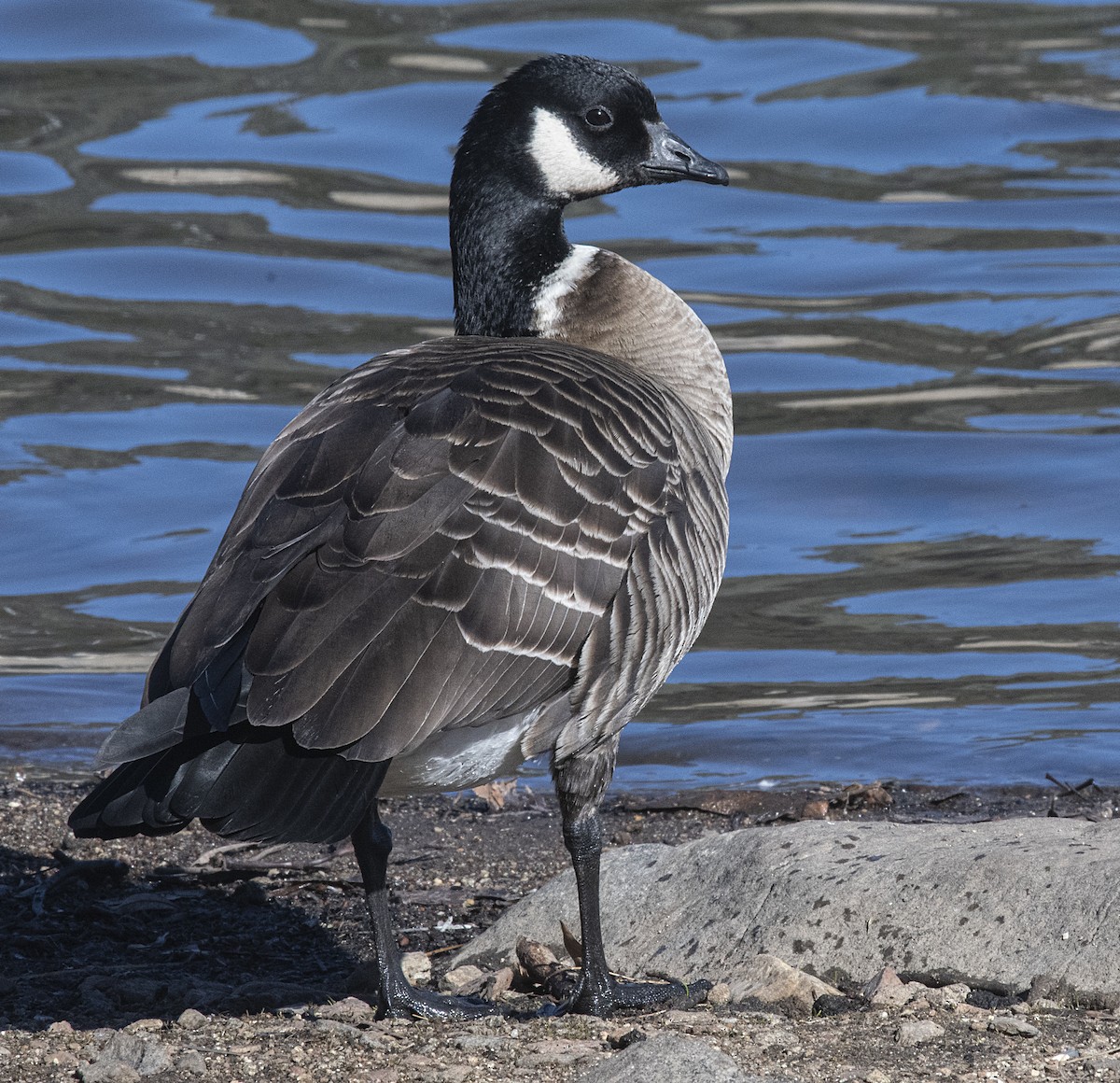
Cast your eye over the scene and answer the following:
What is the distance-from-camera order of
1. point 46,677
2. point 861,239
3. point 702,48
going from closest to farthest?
point 46,677 < point 861,239 < point 702,48

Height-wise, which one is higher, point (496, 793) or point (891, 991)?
point (891, 991)

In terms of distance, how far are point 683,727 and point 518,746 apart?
374 cm

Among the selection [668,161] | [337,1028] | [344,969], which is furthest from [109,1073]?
[668,161]

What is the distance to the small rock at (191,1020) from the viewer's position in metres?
5.06

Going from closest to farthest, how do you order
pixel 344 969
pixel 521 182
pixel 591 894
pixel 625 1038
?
1. pixel 625 1038
2. pixel 591 894
3. pixel 344 969
4. pixel 521 182

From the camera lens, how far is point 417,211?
18.0m

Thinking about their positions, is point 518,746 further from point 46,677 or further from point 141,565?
point 141,565

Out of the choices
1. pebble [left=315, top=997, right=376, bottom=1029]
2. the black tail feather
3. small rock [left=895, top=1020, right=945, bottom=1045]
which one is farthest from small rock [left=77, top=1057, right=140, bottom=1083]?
small rock [left=895, top=1020, right=945, bottom=1045]

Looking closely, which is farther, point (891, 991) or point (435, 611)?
point (891, 991)

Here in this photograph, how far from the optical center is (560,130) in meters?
6.71

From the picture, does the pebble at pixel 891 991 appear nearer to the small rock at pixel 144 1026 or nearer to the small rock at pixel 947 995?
the small rock at pixel 947 995

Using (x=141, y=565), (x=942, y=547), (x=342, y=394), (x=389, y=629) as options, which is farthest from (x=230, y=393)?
(x=389, y=629)

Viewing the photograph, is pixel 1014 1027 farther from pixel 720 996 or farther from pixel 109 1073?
pixel 109 1073

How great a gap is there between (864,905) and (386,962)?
55.2 inches
